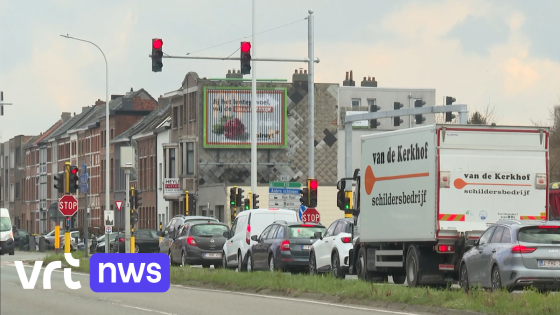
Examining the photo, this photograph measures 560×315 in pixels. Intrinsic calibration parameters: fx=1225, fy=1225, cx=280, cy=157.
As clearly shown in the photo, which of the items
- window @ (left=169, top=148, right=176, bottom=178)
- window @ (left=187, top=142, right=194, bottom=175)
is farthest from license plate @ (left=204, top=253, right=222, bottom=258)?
window @ (left=169, top=148, right=176, bottom=178)

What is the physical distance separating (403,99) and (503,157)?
190ft

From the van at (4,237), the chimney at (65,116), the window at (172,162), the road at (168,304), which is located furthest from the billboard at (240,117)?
the chimney at (65,116)

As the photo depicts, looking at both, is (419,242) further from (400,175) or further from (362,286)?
(362,286)

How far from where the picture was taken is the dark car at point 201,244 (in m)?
37.4

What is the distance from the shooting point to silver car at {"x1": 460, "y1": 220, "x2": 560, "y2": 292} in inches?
808

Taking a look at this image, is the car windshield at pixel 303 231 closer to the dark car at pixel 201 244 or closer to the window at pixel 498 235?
the dark car at pixel 201 244

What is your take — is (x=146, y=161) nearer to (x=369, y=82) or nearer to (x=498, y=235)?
(x=369, y=82)

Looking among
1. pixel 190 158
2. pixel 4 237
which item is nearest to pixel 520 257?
pixel 4 237

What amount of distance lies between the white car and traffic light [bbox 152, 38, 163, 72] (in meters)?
6.03

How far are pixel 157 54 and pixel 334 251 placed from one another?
6909 millimetres

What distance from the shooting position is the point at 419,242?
24531 mm

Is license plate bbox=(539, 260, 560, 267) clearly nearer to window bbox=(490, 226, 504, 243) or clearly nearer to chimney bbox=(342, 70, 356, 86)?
window bbox=(490, 226, 504, 243)

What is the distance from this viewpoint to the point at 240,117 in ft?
248

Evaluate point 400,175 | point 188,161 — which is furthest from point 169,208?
point 400,175
